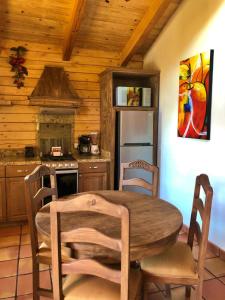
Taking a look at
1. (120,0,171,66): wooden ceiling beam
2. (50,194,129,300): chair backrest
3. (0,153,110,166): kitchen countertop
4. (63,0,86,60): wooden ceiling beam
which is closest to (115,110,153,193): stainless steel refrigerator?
(0,153,110,166): kitchen countertop

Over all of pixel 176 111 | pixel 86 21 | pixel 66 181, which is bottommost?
pixel 66 181

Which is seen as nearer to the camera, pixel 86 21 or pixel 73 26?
pixel 73 26

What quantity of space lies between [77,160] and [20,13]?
1.97 meters

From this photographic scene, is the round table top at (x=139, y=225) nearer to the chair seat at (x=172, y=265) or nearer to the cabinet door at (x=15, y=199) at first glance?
the chair seat at (x=172, y=265)

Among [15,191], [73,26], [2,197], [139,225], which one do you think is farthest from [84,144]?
[139,225]

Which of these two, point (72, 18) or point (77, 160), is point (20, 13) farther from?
point (77, 160)

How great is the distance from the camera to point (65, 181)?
3.44 m

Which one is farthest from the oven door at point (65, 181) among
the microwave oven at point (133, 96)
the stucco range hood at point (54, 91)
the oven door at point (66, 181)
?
the microwave oven at point (133, 96)

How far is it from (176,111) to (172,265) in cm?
219

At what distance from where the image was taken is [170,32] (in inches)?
139

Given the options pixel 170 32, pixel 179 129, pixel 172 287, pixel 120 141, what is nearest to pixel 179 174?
pixel 179 129

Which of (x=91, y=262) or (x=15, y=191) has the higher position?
(x=91, y=262)

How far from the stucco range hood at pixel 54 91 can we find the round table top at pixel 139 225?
2121 millimetres

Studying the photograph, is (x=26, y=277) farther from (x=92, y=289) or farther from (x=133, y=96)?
(x=133, y=96)
